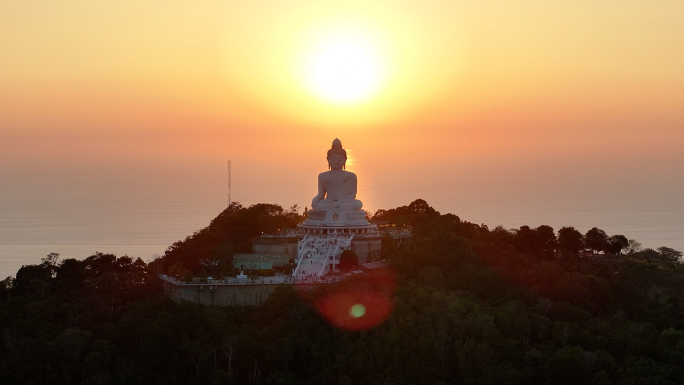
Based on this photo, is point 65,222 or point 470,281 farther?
point 65,222

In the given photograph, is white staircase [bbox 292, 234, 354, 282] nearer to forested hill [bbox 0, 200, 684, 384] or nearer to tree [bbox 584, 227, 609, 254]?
forested hill [bbox 0, 200, 684, 384]

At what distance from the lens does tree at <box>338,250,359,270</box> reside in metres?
43.5

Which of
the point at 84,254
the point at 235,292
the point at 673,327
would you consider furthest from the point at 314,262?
the point at 84,254

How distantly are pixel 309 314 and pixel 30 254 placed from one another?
39341 millimetres

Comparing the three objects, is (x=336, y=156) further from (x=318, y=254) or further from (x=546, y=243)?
(x=546, y=243)

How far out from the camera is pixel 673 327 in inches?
1561

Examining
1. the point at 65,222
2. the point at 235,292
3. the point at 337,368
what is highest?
the point at 65,222

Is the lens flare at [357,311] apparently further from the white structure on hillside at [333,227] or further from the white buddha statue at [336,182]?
the white buddha statue at [336,182]

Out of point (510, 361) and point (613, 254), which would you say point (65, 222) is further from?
point (510, 361)

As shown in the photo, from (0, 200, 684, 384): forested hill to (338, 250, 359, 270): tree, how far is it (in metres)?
1.85

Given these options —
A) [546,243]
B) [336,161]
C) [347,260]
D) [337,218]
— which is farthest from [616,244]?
[347,260]

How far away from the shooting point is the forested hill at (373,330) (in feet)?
117

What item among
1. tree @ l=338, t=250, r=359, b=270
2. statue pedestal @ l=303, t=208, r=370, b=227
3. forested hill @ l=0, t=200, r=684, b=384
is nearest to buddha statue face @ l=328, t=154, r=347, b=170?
statue pedestal @ l=303, t=208, r=370, b=227

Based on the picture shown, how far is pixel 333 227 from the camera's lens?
157 ft
